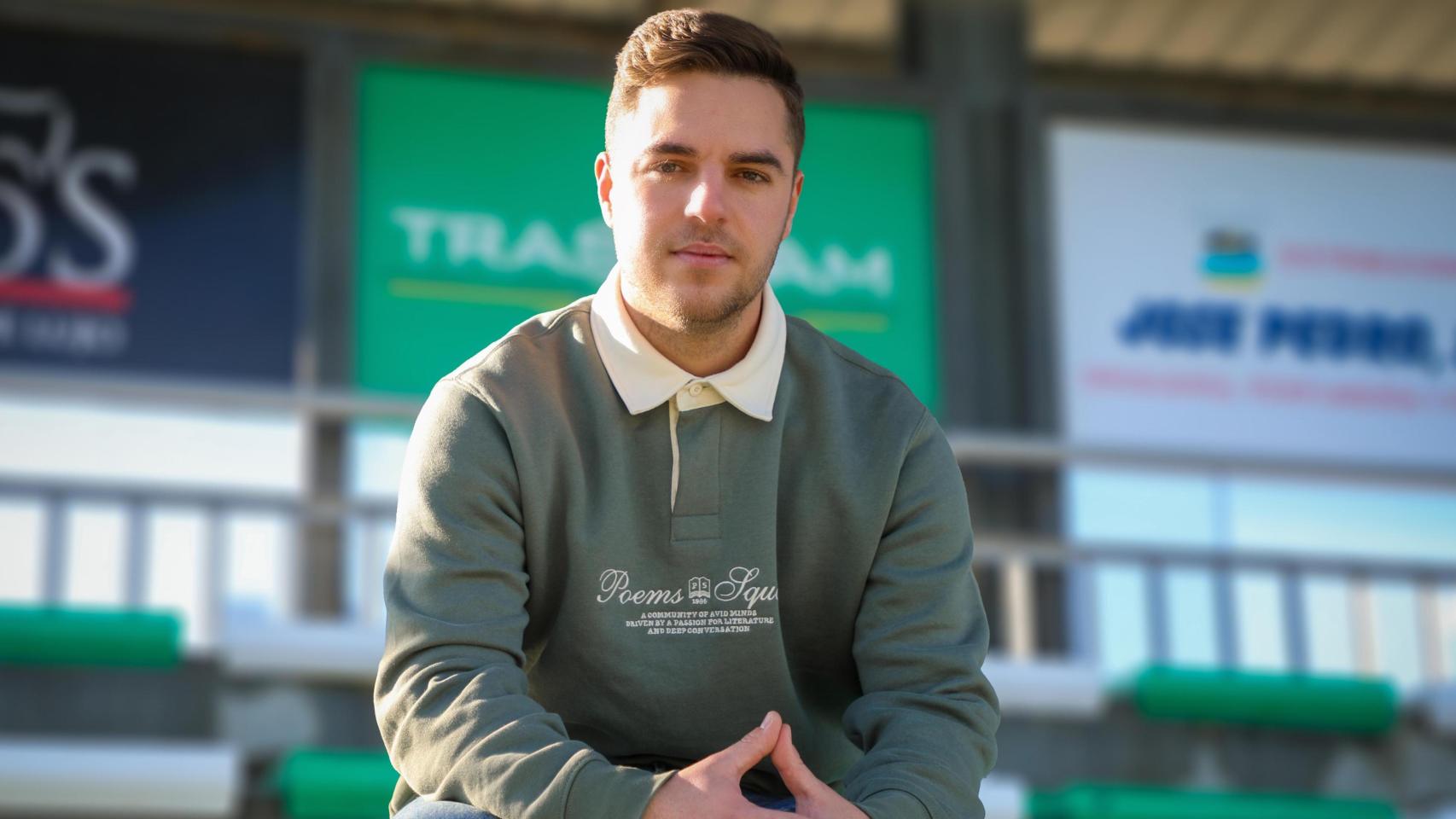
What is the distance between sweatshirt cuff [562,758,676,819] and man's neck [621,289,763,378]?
48cm

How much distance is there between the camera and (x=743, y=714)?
1.92 m

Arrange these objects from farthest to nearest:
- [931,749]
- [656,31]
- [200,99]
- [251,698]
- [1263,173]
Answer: [1263,173] → [200,99] → [251,698] → [656,31] → [931,749]

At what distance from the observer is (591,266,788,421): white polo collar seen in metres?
1.94

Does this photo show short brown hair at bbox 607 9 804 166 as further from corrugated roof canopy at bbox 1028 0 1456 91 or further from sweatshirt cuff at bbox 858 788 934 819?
corrugated roof canopy at bbox 1028 0 1456 91

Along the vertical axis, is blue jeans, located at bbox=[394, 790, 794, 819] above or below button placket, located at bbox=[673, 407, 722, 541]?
below

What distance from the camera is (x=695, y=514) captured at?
6.33ft

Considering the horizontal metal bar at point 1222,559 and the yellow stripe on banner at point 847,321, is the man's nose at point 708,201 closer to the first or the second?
the horizontal metal bar at point 1222,559

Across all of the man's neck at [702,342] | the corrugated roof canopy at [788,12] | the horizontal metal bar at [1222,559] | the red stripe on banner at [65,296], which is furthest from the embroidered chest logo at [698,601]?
the corrugated roof canopy at [788,12]

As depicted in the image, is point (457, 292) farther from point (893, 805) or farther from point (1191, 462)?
point (893, 805)

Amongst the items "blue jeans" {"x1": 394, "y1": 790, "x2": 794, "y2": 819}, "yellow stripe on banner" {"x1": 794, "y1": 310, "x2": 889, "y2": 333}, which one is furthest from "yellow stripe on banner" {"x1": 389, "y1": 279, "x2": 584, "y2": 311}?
"blue jeans" {"x1": 394, "y1": 790, "x2": 794, "y2": 819}

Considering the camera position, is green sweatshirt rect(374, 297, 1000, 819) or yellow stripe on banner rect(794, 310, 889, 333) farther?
yellow stripe on banner rect(794, 310, 889, 333)

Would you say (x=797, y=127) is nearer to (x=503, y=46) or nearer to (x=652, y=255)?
(x=652, y=255)

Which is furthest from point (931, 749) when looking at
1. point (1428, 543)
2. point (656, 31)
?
point (1428, 543)

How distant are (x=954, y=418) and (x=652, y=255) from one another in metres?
4.28
